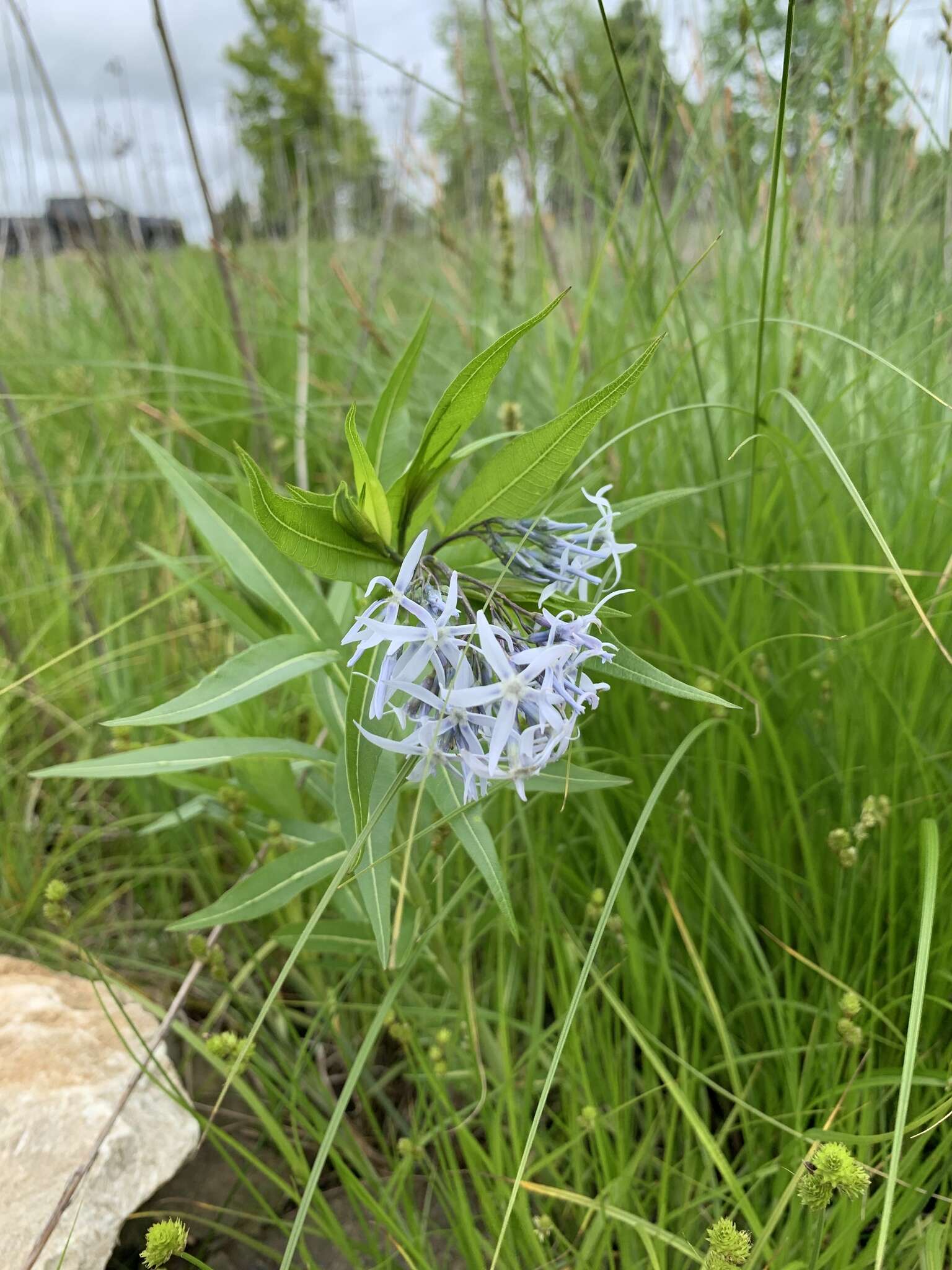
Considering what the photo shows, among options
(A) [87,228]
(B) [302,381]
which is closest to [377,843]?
(B) [302,381]

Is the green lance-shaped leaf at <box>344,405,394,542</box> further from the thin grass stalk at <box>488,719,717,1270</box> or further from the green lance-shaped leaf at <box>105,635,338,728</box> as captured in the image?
the thin grass stalk at <box>488,719,717,1270</box>

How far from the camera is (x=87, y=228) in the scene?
13.4ft

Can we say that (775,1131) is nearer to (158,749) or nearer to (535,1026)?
(535,1026)

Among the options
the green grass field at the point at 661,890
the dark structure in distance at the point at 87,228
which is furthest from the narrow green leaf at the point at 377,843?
the dark structure in distance at the point at 87,228

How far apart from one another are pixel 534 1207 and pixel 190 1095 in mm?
553

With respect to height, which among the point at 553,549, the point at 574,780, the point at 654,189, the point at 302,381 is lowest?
the point at 574,780

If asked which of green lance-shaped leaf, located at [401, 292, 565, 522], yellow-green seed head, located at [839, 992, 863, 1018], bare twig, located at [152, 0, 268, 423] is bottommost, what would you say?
yellow-green seed head, located at [839, 992, 863, 1018]

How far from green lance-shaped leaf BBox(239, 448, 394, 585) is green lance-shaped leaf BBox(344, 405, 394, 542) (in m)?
0.03

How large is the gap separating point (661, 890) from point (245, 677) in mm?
845

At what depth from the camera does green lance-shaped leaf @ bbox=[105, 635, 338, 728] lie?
0.84 metres

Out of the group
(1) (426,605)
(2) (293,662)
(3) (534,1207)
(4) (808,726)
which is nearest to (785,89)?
(1) (426,605)

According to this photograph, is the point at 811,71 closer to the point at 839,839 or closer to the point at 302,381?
the point at 302,381

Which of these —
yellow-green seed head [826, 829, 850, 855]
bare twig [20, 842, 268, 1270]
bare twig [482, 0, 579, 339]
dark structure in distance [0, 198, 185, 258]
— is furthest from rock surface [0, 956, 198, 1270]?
dark structure in distance [0, 198, 185, 258]

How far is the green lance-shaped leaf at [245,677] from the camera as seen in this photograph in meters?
0.84
